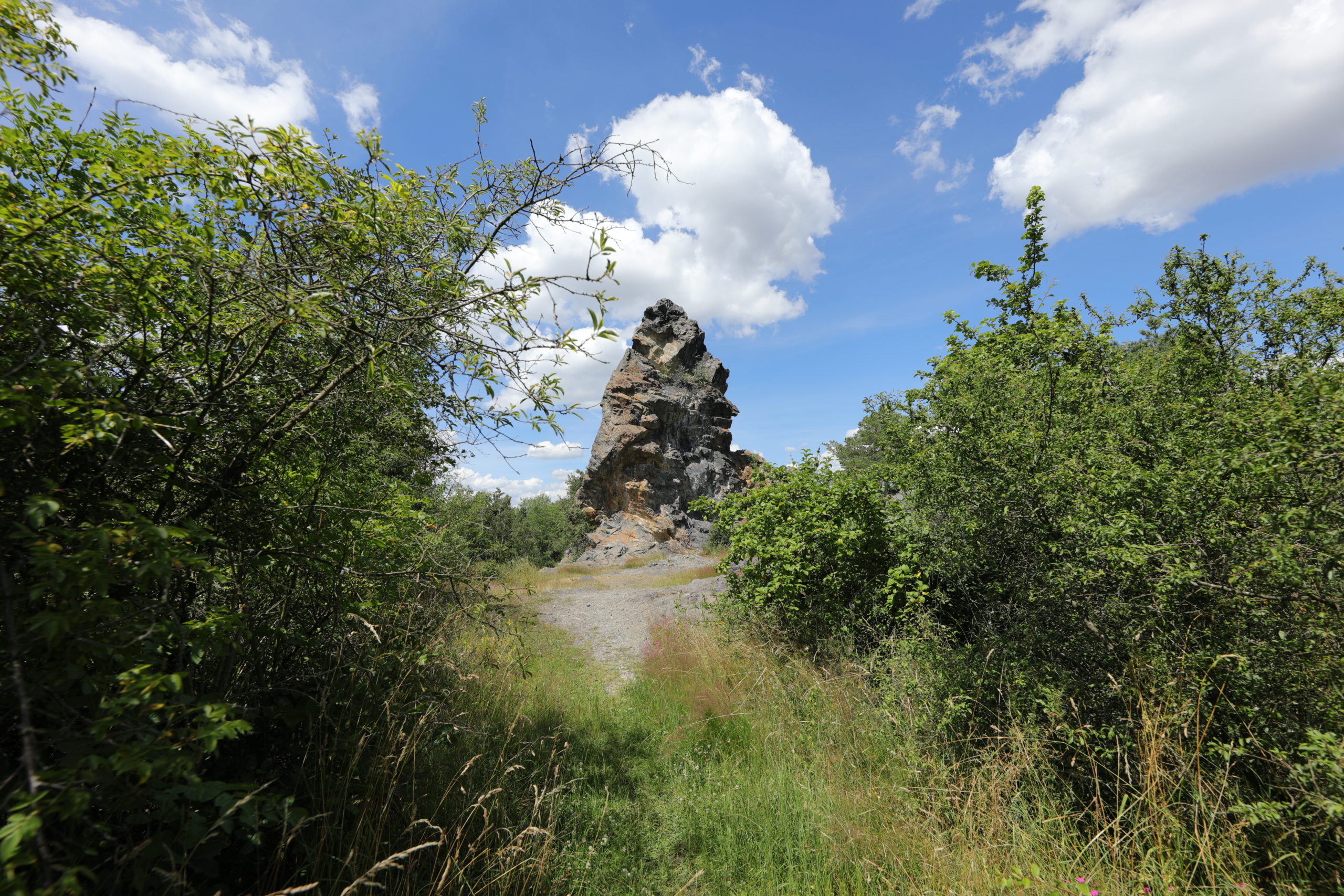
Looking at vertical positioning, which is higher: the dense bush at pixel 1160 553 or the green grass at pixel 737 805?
the dense bush at pixel 1160 553

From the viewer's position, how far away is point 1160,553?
3.39m

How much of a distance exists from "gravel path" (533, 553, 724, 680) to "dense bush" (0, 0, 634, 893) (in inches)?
226

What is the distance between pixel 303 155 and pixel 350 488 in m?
1.94

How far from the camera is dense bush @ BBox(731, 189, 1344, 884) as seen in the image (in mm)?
2846

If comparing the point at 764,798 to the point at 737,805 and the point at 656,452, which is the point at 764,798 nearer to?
the point at 737,805

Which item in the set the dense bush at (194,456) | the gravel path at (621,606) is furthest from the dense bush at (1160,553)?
the gravel path at (621,606)

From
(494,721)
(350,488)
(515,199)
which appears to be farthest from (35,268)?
(494,721)

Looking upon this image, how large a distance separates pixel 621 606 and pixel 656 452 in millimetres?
16684

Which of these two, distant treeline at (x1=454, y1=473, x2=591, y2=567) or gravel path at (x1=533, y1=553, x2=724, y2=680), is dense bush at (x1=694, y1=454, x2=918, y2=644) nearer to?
gravel path at (x1=533, y1=553, x2=724, y2=680)

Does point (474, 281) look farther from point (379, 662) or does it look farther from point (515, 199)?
point (379, 662)

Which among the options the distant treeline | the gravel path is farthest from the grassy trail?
the distant treeline

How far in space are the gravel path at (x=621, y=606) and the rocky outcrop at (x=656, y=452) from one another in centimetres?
646

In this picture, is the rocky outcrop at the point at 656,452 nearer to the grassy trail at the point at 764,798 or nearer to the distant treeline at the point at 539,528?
the distant treeline at the point at 539,528

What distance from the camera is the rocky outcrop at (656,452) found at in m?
30.5
